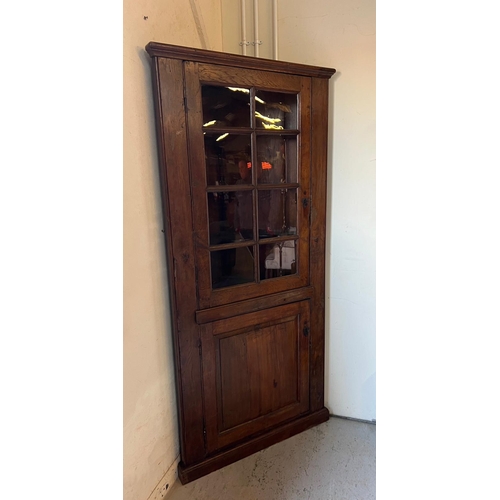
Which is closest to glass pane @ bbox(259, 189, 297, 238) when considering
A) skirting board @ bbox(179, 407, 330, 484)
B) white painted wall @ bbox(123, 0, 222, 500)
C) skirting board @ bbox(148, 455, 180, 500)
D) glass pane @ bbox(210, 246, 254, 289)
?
glass pane @ bbox(210, 246, 254, 289)

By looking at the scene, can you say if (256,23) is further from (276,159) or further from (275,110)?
(276,159)

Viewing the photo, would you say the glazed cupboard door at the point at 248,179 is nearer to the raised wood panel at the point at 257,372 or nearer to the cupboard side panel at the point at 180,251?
the cupboard side panel at the point at 180,251

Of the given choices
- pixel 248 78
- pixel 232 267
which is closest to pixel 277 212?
pixel 232 267

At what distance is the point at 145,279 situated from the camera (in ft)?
4.79

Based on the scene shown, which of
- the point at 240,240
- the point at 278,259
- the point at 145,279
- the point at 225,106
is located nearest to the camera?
the point at 145,279

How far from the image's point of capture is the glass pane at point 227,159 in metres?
1.57

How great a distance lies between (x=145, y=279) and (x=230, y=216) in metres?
0.46

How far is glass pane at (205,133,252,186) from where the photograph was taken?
1.57 m

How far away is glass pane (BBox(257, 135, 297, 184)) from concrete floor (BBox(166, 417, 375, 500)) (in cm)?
133

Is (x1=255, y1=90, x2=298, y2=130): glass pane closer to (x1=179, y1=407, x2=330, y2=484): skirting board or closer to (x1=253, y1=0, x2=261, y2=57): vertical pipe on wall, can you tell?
(x1=253, y1=0, x2=261, y2=57): vertical pipe on wall

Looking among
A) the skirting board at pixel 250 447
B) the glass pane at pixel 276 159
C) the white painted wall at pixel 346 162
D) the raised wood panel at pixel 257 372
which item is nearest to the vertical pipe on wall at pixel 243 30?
the white painted wall at pixel 346 162

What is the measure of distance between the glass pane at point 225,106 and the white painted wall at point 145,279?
8.9 inches
